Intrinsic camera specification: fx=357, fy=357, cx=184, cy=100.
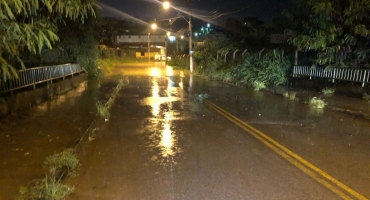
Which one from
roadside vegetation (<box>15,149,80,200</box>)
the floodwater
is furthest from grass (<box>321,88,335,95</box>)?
roadside vegetation (<box>15,149,80,200</box>)

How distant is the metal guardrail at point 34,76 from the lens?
38.1 ft

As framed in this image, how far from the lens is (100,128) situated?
31.8 ft

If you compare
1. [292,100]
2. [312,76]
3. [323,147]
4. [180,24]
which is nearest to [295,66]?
[312,76]

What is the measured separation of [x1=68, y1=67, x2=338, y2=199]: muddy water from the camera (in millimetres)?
5266

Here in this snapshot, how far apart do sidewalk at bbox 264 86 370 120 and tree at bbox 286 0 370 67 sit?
1771 millimetres

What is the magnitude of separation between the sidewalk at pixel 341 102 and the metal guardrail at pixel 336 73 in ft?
2.92

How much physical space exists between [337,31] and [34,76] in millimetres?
13215

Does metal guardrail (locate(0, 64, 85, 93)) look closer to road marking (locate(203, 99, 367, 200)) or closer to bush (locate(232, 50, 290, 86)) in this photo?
road marking (locate(203, 99, 367, 200))

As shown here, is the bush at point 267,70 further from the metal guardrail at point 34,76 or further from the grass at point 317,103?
the metal guardrail at point 34,76

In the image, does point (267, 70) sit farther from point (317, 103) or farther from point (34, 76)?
point (34, 76)

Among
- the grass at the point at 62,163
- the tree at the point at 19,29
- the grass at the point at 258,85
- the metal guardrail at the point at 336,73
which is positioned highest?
the tree at the point at 19,29

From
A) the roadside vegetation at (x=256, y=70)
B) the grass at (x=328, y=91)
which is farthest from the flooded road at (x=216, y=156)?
the roadside vegetation at (x=256, y=70)

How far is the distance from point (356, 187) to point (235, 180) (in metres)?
1.83

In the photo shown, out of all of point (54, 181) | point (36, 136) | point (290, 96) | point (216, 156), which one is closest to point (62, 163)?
point (54, 181)
